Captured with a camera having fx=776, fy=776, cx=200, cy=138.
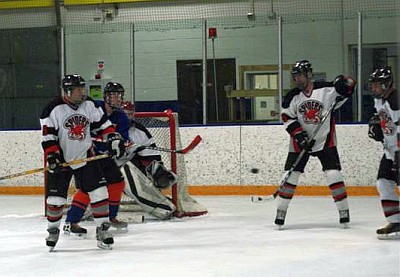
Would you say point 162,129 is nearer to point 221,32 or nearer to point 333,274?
point 221,32

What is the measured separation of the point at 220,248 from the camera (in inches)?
161

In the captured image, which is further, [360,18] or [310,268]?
[360,18]

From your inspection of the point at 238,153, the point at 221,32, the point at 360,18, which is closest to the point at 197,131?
the point at 238,153

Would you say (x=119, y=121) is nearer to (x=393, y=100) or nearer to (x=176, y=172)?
(x=176, y=172)

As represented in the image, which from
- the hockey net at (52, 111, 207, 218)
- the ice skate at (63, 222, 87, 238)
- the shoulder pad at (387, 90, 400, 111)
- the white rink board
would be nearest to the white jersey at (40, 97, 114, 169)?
the ice skate at (63, 222, 87, 238)

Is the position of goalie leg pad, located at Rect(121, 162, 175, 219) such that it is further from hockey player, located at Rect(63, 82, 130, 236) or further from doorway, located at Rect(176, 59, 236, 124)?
doorway, located at Rect(176, 59, 236, 124)

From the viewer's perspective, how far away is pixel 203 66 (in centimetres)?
782

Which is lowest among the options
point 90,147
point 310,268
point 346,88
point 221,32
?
point 310,268

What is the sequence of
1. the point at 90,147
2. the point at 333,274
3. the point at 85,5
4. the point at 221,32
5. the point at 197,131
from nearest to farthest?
the point at 333,274 → the point at 90,147 → the point at 197,131 → the point at 221,32 → the point at 85,5

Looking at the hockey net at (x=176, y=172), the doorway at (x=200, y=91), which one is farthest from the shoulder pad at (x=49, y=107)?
the doorway at (x=200, y=91)

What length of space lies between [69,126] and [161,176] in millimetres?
1433

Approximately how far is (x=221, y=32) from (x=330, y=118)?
3.35 m

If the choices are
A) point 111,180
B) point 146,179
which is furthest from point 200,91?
point 111,180

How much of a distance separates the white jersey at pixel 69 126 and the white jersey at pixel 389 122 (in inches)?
60.7
